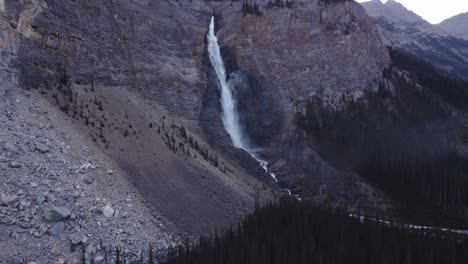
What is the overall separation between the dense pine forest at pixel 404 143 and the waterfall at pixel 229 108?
24.1 feet

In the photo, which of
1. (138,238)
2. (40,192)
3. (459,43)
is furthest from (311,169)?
(459,43)

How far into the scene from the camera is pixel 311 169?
48031 millimetres

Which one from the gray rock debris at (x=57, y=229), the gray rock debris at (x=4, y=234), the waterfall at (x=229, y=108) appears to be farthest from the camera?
Result: the waterfall at (x=229, y=108)

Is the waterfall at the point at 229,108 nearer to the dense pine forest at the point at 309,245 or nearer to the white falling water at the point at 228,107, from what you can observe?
the white falling water at the point at 228,107

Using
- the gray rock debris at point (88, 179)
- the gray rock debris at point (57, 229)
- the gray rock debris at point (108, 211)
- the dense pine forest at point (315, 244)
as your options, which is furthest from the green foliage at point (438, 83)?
the gray rock debris at point (57, 229)

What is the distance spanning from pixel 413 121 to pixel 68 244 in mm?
55044

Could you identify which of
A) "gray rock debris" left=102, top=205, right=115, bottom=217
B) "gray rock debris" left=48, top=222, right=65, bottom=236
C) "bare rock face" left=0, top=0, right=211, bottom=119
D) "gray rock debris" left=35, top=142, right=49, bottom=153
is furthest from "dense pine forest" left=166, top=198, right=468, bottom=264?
"bare rock face" left=0, top=0, right=211, bottom=119

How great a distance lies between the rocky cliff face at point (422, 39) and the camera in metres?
159

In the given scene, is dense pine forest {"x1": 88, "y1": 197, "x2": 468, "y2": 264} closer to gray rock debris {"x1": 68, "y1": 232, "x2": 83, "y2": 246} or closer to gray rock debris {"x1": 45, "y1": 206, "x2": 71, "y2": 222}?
gray rock debris {"x1": 68, "y1": 232, "x2": 83, "y2": 246}

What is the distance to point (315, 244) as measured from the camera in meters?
28.6

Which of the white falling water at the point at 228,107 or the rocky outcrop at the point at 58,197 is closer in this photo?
the rocky outcrop at the point at 58,197

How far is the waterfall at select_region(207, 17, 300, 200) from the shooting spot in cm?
5203

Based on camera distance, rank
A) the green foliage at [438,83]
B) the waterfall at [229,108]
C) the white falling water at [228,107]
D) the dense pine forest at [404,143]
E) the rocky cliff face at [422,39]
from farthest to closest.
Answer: the rocky cliff face at [422,39] < the green foliage at [438,83] < the white falling water at [228,107] < the waterfall at [229,108] < the dense pine forest at [404,143]

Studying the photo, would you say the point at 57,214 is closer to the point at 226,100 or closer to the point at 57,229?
the point at 57,229
